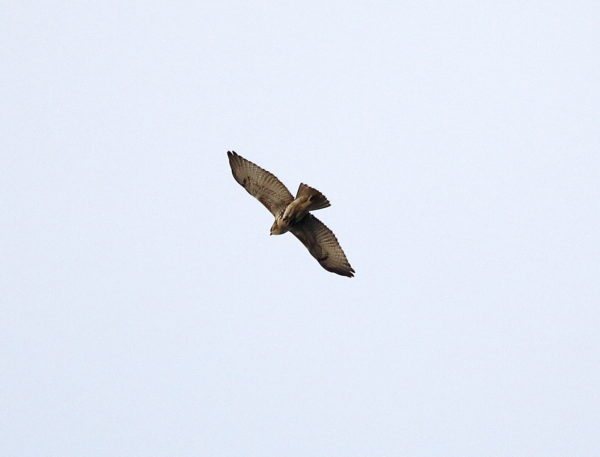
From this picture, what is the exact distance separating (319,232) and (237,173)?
256 cm

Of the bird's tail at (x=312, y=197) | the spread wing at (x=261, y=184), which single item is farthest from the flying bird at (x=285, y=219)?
the bird's tail at (x=312, y=197)

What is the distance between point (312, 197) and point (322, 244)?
83.8 inches

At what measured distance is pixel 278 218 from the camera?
20.1 meters

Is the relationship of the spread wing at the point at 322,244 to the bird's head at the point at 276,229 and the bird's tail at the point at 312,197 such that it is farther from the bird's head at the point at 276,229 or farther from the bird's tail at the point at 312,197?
the bird's tail at the point at 312,197

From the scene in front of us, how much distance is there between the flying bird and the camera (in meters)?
20.2

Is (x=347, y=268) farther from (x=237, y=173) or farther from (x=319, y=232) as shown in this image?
(x=237, y=173)

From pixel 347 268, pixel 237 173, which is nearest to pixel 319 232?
pixel 347 268

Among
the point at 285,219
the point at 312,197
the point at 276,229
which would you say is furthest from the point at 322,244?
the point at 312,197

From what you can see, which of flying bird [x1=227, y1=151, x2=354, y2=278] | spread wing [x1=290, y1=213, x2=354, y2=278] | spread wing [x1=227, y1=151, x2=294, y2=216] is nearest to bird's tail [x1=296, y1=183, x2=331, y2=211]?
flying bird [x1=227, y1=151, x2=354, y2=278]

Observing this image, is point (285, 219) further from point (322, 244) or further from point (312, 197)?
point (322, 244)

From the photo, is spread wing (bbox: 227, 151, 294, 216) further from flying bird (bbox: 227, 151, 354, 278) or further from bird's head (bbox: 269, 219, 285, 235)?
bird's head (bbox: 269, 219, 285, 235)

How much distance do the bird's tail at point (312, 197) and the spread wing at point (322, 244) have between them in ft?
4.03

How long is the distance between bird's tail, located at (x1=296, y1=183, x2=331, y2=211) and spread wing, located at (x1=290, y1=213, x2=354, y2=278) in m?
1.23

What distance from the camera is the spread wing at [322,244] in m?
20.6
